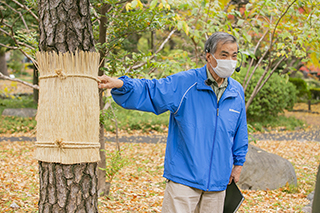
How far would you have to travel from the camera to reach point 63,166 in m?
1.83

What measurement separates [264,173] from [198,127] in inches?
147

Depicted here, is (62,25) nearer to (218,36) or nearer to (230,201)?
(218,36)

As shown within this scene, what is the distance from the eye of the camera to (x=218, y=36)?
222 cm

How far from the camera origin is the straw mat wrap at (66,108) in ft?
5.63

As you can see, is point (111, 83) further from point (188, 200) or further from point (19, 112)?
point (19, 112)

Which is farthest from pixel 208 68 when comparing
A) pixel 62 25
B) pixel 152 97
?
pixel 62 25

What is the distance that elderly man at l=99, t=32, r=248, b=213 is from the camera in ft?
6.83

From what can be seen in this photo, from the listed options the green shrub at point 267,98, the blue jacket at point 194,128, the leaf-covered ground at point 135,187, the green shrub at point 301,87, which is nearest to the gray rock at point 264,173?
the leaf-covered ground at point 135,187

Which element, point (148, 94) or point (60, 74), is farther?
point (148, 94)

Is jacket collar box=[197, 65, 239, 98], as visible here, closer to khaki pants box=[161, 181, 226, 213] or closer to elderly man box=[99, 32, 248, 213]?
elderly man box=[99, 32, 248, 213]

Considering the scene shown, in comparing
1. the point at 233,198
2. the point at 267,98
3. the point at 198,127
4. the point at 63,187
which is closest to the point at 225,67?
the point at 198,127

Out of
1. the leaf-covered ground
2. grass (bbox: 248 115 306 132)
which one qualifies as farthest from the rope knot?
grass (bbox: 248 115 306 132)

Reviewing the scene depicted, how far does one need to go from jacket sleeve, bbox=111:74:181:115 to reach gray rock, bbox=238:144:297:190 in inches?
143

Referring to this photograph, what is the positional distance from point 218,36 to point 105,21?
6.22 feet
